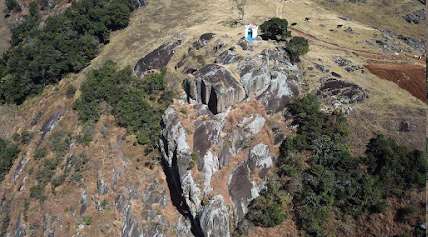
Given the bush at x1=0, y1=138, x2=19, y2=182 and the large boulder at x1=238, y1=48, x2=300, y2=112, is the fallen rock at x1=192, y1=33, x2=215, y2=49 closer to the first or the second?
the large boulder at x1=238, y1=48, x2=300, y2=112

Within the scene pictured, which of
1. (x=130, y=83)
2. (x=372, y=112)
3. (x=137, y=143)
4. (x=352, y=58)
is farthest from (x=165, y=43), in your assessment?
(x=372, y=112)

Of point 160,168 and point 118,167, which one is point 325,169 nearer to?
point 160,168

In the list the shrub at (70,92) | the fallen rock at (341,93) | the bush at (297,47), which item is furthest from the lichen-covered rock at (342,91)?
the shrub at (70,92)

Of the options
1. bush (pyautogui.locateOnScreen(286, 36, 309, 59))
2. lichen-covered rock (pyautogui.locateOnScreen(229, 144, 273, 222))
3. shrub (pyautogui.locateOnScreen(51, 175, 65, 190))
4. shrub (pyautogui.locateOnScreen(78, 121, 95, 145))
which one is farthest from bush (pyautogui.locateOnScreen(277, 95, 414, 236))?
shrub (pyautogui.locateOnScreen(51, 175, 65, 190))

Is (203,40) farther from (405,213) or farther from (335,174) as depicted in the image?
(405,213)

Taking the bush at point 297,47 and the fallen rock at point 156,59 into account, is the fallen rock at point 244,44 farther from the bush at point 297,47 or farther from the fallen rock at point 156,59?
the fallen rock at point 156,59
